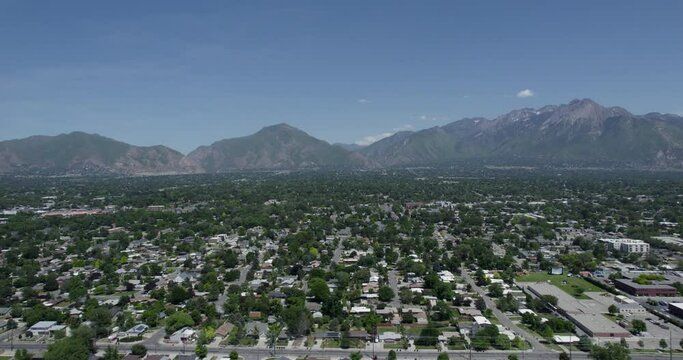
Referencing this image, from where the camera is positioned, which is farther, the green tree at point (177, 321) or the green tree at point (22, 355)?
the green tree at point (177, 321)

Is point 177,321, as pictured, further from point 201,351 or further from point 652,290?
point 652,290

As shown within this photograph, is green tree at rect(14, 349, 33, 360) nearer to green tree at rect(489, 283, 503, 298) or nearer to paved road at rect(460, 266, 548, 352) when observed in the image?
paved road at rect(460, 266, 548, 352)

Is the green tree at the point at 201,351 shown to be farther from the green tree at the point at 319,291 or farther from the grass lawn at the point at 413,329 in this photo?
the grass lawn at the point at 413,329

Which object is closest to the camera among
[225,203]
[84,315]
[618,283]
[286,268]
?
[84,315]

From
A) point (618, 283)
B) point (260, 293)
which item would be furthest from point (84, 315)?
point (618, 283)

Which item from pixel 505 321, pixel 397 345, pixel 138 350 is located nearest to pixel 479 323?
pixel 505 321

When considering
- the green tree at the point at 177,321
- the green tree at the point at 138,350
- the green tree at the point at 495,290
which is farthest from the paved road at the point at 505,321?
the green tree at the point at 138,350

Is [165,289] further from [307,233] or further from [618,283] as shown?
[618,283]
